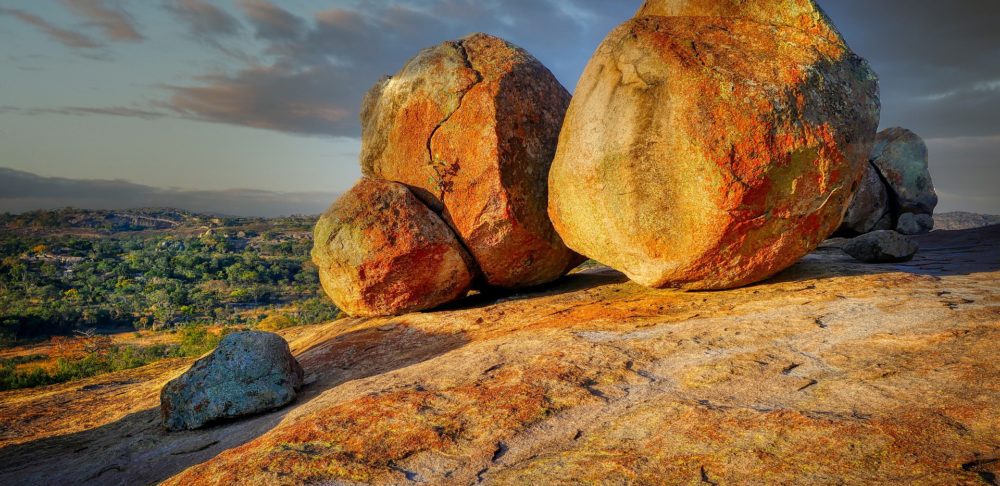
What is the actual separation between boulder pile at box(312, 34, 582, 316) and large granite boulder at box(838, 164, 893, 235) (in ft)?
51.8

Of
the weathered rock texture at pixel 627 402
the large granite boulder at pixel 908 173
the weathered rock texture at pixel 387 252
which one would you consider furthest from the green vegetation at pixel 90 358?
the large granite boulder at pixel 908 173

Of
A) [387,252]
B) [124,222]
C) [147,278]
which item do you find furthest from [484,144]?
[124,222]

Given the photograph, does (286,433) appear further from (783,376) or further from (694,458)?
(783,376)

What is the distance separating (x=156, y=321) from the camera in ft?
156

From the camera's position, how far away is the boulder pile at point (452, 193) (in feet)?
38.0

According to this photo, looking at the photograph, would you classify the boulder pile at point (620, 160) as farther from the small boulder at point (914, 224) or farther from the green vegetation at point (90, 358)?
the small boulder at point (914, 224)

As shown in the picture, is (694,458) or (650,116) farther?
(650,116)

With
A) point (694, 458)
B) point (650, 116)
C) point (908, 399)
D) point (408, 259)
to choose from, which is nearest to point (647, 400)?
point (694, 458)

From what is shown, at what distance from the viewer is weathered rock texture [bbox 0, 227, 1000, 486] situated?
5156 millimetres

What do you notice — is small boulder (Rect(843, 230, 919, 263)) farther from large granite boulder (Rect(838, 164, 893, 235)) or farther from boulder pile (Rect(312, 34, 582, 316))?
large granite boulder (Rect(838, 164, 893, 235))

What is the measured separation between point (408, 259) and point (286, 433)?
18.1ft

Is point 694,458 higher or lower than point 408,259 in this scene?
lower

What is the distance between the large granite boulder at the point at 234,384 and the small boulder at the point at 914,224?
23532 millimetres

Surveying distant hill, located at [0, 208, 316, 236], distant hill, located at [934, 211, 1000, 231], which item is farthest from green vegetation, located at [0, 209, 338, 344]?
distant hill, located at [934, 211, 1000, 231]
